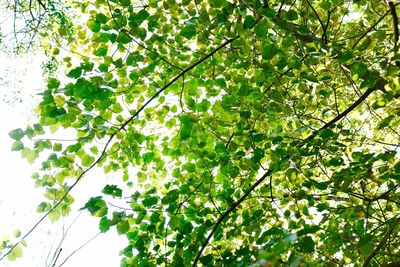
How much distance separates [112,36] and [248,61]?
96 cm

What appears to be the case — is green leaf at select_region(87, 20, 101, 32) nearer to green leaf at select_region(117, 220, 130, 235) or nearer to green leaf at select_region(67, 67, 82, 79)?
green leaf at select_region(67, 67, 82, 79)

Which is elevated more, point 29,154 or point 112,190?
point 29,154

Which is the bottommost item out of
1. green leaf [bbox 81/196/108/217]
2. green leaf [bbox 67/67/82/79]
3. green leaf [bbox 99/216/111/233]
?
green leaf [bbox 99/216/111/233]

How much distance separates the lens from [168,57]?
3.21 m

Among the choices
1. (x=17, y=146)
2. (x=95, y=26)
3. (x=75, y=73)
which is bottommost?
(x=17, y=146)

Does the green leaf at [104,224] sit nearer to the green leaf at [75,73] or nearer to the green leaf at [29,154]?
the green leaf at [29,154]

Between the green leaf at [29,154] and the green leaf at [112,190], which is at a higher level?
the green leaf at [29,154]

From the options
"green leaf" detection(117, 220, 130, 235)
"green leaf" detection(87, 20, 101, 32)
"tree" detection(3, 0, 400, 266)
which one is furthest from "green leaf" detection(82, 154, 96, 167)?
"green leaf" detection(87, 20, 101, 32)

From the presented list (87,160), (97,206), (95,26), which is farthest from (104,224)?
(95,26)

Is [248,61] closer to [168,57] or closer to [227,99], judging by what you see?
[227,99]

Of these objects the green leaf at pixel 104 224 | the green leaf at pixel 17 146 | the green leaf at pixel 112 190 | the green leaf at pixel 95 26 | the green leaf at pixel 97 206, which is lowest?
the green leaf at pixel 104 224

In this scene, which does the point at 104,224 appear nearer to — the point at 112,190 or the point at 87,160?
the point at 112,190

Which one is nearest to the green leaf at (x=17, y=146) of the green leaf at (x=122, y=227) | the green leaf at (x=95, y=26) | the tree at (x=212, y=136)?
the tree at (x=212, y=136)

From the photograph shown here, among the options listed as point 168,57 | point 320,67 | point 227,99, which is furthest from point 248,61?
point 320,67
